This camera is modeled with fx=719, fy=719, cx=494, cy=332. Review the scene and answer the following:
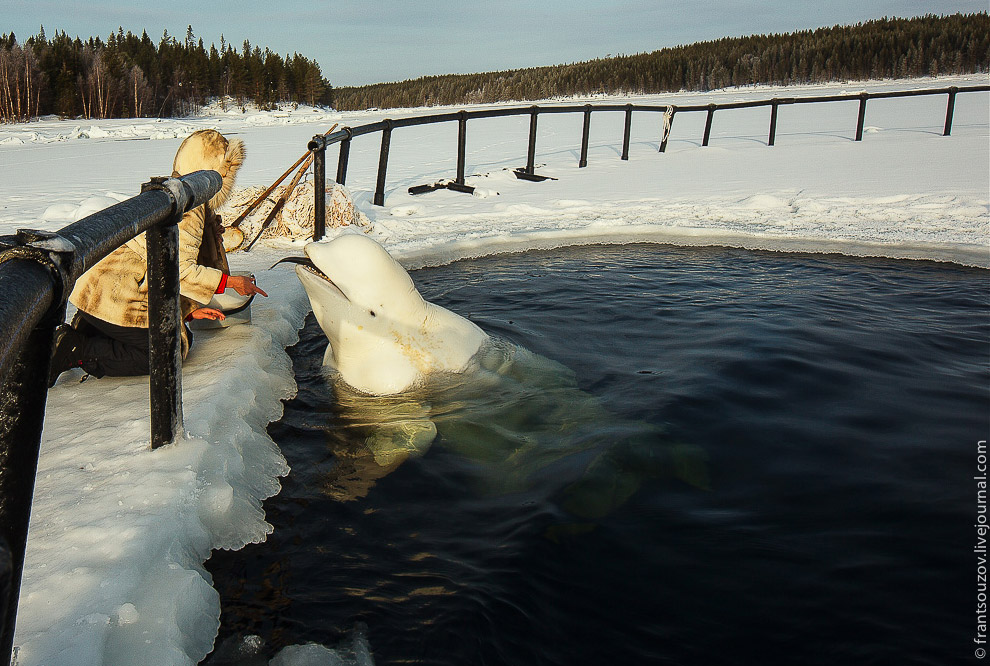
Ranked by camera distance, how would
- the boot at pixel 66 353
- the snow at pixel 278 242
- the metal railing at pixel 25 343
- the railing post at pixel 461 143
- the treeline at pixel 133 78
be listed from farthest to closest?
1. the treeline at pixel 133 78
2. the railing post at pixel 461 143
3. the boot at pixel 66 353
4. the snow at pixel 278 242
5. the metal railing at pixel 25 343

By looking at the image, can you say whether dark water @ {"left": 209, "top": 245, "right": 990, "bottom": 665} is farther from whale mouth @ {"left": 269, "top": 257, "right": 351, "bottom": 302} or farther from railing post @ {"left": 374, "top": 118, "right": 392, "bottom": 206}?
railing post @ {"left": 374, "top": 118, "right": 392, "bottom": 206}

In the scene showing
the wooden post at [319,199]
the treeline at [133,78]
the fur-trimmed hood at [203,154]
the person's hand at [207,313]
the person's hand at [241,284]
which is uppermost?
the treeline at [133,78]

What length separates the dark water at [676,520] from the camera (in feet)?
7.59

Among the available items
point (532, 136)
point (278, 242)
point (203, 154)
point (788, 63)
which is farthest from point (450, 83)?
point (203, 154)

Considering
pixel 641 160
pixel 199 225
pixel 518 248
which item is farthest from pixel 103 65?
pixel 199 225

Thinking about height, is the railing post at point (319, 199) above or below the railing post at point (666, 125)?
below

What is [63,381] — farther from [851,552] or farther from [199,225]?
[851,552]

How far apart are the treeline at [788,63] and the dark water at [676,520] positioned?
48.0 meters

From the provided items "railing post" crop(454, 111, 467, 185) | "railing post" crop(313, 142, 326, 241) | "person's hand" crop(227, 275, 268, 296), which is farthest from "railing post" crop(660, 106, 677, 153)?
"person's hand" crop(227, 275, 268, 296)

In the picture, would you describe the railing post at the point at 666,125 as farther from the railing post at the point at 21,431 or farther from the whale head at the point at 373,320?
the railing post at the point at 21,431

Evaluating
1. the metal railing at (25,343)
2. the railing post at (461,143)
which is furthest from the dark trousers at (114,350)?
the railing post at (461,143)

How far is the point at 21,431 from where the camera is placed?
1.17 meters

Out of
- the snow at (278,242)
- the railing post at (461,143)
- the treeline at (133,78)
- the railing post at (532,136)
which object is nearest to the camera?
the snow at (278,242)

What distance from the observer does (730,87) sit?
49.1 meters
